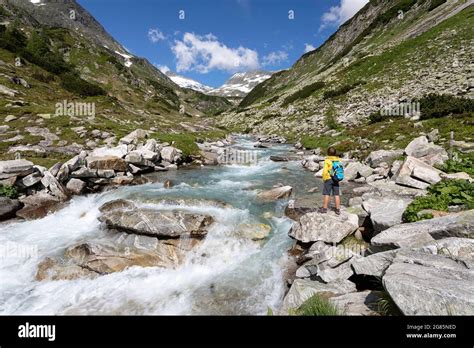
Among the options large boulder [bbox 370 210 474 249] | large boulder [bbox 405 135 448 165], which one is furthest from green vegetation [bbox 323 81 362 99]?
large boulder [bbox 370 210 474 249]

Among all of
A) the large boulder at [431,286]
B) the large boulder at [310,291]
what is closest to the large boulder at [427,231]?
the large boulder at [431,286]

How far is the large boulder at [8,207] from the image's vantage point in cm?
1296

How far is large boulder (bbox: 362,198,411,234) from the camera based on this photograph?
30.3 ft

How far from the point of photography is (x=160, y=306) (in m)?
7.99

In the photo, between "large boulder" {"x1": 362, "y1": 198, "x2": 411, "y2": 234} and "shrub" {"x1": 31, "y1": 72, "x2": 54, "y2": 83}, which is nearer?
"large boulder" {"x1": 362, "y1": 198, "x2": 411, "y2": 234}

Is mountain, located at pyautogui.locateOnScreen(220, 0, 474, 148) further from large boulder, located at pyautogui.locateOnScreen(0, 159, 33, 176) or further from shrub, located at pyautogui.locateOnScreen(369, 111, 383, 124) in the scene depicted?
large boulder, located at pyautogui.locateOnScreen(0, 159, 33, 176)

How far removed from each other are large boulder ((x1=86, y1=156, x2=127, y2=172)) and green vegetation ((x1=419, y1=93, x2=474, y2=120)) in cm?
2639

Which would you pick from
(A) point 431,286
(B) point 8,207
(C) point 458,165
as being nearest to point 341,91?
(C) point 458,165

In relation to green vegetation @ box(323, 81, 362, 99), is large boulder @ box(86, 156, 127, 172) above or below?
below

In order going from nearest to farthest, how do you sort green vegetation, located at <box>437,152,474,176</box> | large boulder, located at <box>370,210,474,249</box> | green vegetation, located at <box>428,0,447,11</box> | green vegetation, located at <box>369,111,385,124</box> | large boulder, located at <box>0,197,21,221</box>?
large boulder, located at <box>370,210,474,249</box> → large boulder, located at <box>0,197,21,221</box> → green vegetation, located at <box>437,152,474,176</box> → green vegetation, located at <box>369,111,385,124</box> → green vegetation, located at <box>428,0,447,11</box>

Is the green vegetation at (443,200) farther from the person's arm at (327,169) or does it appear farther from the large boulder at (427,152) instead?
the large boulder at (427,152)

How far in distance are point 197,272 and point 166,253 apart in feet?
4.63
